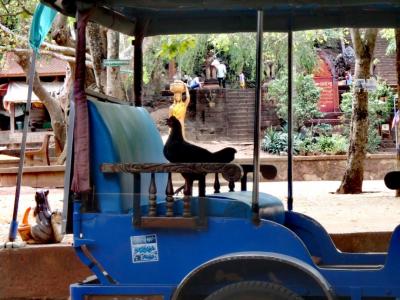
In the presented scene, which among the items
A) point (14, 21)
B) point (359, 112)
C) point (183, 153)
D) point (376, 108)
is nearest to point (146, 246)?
point (183, 153)

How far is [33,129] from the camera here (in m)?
35.7

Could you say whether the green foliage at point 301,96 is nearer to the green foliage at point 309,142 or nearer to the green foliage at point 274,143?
the green foliage at point 309,142

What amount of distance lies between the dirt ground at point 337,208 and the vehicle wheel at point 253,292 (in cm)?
378

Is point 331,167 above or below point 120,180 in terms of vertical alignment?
below

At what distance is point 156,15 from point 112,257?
2.03m

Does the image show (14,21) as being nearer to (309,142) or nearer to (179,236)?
(309,142)

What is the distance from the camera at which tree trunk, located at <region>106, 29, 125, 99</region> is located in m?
10.5

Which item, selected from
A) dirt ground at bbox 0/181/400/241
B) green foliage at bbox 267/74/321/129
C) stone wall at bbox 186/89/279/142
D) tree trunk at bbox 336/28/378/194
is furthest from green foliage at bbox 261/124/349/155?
tree trunk at bbox 336/28/378/194

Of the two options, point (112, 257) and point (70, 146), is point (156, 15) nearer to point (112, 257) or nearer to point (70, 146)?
point (70, 146)

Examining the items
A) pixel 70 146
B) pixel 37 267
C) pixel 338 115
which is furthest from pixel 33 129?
pixel 70 146

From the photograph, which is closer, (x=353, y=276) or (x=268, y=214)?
(x=353, y=276)

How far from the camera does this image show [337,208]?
449 inches

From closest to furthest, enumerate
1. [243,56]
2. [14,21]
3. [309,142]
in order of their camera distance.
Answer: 1. [14,21]
2. [309,142]
3. [243,56]

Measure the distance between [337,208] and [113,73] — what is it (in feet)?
12.7
